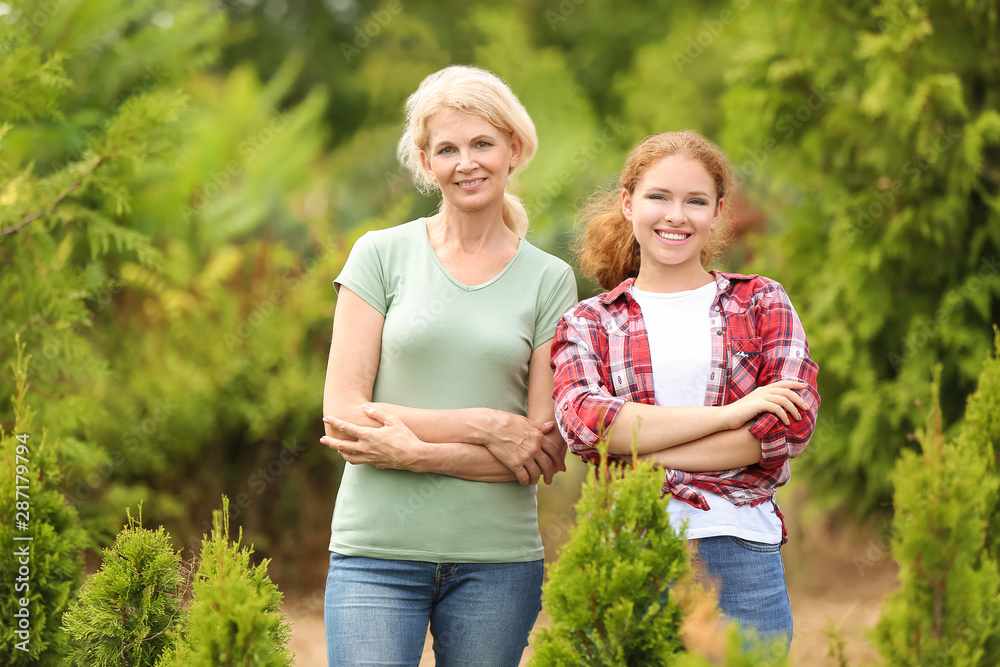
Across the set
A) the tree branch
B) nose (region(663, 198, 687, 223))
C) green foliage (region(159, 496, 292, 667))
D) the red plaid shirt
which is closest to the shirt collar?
the red plaid shirt

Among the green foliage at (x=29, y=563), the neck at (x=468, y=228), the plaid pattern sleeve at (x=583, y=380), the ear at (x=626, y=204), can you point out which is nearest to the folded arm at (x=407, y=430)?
the plaid pattern sleeve at (x=583, y=380)

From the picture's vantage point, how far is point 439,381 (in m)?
2.73

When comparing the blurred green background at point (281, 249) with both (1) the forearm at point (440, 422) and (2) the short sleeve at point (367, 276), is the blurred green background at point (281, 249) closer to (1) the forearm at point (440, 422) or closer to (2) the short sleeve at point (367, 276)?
(2) the short sleeve at point (367, 276)

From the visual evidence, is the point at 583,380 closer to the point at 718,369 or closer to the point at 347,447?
the point at 718,369

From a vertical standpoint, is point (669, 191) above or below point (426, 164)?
below

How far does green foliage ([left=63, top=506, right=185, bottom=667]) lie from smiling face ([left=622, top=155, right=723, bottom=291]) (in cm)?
173

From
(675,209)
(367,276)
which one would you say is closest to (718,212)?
(675,209)

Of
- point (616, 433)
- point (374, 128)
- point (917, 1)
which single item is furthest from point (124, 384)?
point (374, 128)

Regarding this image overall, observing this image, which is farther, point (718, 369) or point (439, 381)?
point (439, 381)

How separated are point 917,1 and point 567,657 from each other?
13.8 ft

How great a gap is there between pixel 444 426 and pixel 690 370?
2.40ft

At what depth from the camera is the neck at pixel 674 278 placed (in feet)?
8.75

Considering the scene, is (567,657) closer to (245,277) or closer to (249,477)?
(249,477)

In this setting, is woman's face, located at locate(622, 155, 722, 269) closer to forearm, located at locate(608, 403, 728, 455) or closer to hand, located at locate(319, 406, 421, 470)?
forearm, located at locate(608, 403, 728, 455)
